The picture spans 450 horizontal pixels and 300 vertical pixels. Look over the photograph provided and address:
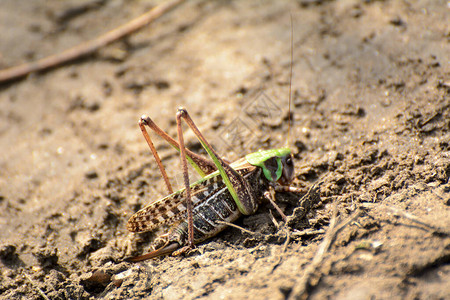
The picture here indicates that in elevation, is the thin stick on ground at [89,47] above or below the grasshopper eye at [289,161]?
above

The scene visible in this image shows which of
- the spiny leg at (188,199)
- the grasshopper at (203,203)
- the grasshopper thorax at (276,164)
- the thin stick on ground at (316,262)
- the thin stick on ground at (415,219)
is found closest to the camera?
the thin stick on ground at (316,262)

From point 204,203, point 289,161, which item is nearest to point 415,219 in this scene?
point 289,161

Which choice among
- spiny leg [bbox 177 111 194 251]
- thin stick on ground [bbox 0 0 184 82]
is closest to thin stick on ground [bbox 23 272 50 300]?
spiny leg [bbox 177 111 194 251]

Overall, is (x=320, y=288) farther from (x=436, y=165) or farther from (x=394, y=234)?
(x=436, y=165)

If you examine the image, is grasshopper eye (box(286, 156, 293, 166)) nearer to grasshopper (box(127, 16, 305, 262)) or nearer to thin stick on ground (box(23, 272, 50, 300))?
grasshopper (box(127, 16, 305, 262))

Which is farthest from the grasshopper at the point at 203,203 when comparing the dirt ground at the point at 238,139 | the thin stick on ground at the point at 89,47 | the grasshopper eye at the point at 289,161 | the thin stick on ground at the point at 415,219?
the thin stick on ground at the point at 89,47

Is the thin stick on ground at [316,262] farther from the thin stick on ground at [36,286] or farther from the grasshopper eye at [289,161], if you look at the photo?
the thin stick on ground at [36,286]
